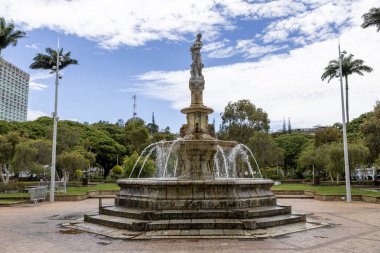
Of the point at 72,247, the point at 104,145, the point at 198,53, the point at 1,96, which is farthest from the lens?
the point at 1,96

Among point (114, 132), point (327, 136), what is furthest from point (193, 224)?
point (114, 132)

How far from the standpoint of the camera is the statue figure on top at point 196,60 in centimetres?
1638

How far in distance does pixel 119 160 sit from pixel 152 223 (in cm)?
4847

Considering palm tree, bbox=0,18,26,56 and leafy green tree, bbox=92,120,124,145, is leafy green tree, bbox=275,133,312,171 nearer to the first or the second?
leafy green tree, bbox=92,120,124,145

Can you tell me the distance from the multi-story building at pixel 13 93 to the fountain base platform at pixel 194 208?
280 feet

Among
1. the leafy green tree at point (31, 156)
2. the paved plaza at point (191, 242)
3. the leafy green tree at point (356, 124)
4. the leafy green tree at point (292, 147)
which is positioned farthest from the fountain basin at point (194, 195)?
the leafy green tree at point (292, 147)

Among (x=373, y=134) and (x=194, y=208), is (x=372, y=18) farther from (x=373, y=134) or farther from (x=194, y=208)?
(x=194, y=208)

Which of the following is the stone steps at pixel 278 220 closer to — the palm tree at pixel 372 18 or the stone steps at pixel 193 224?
the stone steps at pixel 193 224

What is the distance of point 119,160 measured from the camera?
56.6 metres

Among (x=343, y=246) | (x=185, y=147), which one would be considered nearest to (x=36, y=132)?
(x=185, y=147)

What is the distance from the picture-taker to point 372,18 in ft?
90.4

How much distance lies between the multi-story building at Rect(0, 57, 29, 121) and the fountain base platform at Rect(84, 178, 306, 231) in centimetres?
8546

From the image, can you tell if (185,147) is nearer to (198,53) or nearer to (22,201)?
(198,53)

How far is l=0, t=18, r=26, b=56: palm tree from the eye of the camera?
98.1 feet
